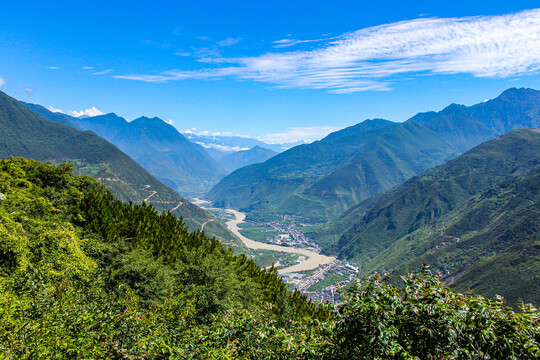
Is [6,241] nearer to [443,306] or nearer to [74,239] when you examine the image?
[74,239]

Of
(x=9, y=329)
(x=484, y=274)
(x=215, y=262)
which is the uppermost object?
(x=9, y=329)

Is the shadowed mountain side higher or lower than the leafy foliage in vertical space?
lower

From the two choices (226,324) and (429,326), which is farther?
(226,324)

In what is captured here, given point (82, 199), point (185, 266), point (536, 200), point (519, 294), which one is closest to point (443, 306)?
point (185, 266)

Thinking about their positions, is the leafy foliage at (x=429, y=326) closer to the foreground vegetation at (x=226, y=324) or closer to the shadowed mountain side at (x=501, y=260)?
the foreground vegetation at (x=226, y=324)

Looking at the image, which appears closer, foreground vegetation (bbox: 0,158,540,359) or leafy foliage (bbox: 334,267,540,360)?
leafy foliage (bbox: 334,267,540,360)

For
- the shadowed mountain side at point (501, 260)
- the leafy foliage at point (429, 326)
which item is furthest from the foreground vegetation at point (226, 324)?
the shadowed mountain side at point (501, 260)

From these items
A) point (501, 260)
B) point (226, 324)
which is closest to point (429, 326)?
point (226, 324)

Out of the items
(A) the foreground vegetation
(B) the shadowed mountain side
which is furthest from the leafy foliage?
(B) the shadowed mountain side

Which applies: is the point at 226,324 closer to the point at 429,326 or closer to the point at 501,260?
the point at 429,326

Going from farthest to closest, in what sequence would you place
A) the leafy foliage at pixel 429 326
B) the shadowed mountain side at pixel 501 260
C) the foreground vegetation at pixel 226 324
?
the shadowed mountain side at pixel 501 260 < the foreground vegetation at pixel 226 324 < the leafy foliage at pixel 429 326

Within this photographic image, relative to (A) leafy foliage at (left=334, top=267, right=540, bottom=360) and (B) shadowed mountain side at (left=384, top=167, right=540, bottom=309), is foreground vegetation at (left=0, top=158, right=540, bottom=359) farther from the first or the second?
(B) shadowed mountain side at (left=384, top=167, right=540, bottom=309)
